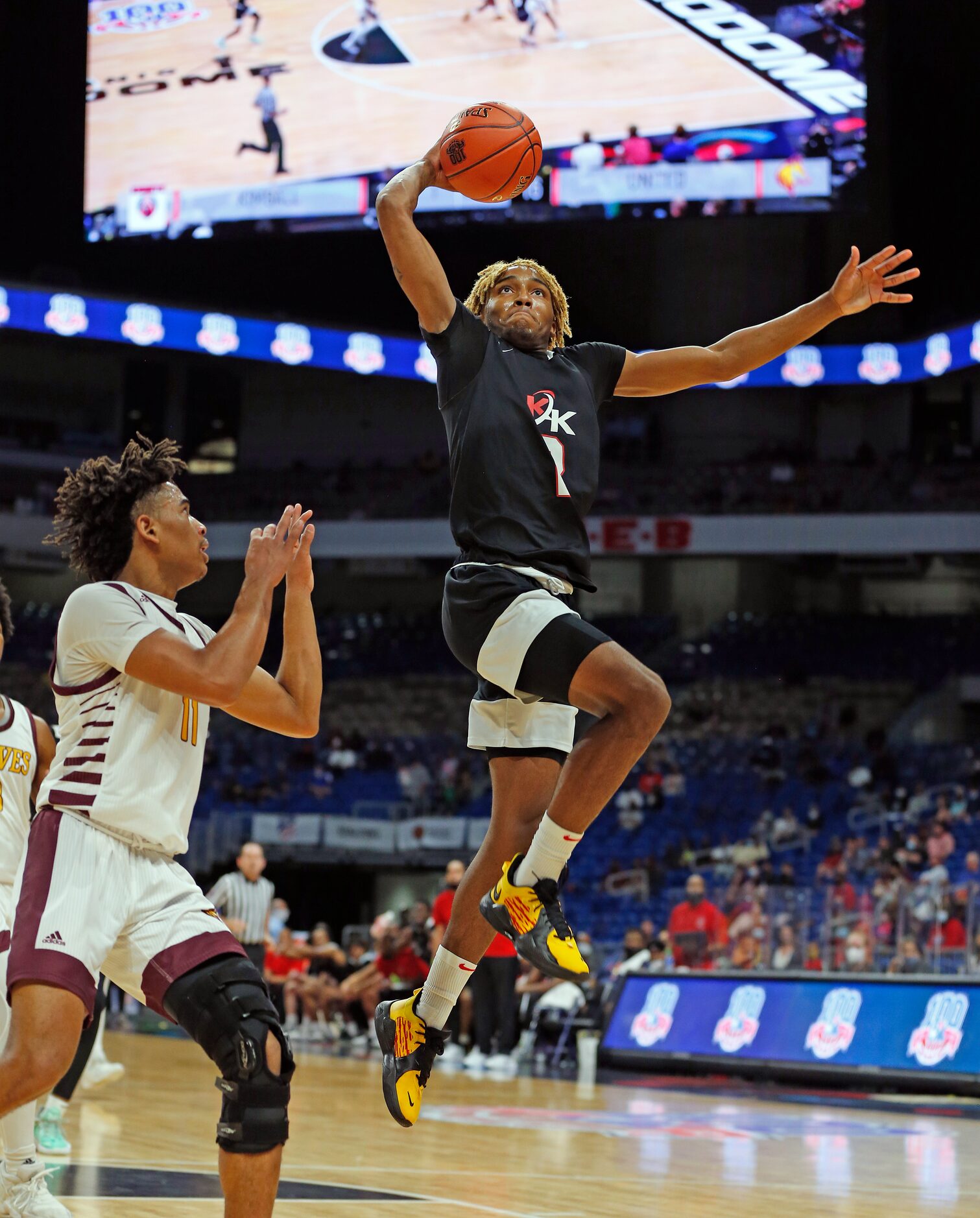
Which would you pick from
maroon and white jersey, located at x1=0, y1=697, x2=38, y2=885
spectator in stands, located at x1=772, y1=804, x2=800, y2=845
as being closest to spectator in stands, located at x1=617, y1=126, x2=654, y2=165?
spectator in stands, located at x1=772, y1=804, x2=800, y2=845

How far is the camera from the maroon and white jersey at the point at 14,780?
20.3 ft

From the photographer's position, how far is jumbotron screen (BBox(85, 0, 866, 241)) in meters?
26.0

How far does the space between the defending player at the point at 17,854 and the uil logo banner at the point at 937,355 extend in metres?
Result: 24.0

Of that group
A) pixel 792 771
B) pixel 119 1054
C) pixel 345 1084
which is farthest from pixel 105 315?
pixel 345 1084

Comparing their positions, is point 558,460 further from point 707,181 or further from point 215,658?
point 707,181

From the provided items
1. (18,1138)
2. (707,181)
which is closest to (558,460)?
(18,1138)

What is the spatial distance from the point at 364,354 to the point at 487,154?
25.9 m

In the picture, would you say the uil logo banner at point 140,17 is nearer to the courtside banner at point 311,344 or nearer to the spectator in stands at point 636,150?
the courtside banner at point 311,344

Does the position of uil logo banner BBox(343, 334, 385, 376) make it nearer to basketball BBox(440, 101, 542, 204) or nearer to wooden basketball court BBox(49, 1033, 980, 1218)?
wooden basketball court BBox(49, 1033, 980, 1218)

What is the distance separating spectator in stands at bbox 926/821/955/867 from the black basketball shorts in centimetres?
1532

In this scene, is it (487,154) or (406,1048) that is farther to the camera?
(406,1048)

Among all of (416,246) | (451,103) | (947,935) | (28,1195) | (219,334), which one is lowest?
(947,935)

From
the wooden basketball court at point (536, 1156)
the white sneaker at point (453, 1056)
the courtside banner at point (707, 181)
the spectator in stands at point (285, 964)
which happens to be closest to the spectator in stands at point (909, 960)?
the wooden basketball court at point (536, 1156)

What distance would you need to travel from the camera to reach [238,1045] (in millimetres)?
4242
